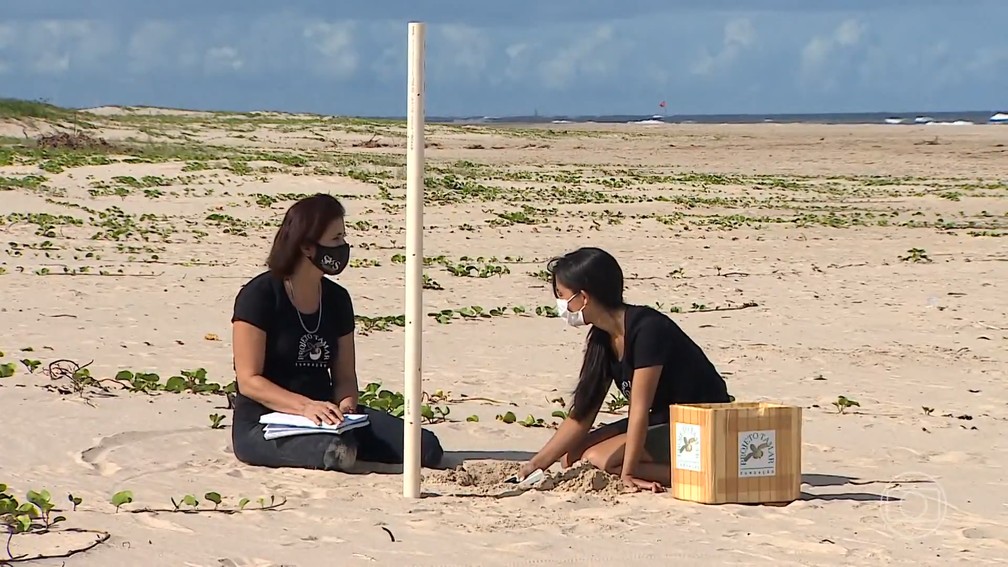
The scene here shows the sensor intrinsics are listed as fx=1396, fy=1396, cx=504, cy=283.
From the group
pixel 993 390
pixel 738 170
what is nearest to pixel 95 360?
pixel 993 390

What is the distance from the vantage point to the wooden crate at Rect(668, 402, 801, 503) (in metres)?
5.29

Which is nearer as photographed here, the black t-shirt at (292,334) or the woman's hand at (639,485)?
the woman's hand at (639,485)

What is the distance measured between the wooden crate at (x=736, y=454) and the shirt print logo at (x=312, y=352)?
159 cm

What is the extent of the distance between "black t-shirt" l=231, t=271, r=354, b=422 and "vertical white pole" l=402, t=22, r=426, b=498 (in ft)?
2.98

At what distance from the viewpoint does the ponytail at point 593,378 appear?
18.8 feet

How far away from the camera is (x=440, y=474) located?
587cm

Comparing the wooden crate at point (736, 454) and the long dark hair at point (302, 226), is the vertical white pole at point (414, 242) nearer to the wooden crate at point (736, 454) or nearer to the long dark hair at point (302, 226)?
the long dark hair at point (302, 226)

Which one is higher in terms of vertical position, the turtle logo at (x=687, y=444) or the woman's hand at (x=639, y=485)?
the turtle logo at (x=687, y=444)

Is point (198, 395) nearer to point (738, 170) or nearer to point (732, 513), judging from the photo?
point (732, 513)

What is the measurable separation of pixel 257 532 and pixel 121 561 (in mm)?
575

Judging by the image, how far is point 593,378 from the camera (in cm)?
577

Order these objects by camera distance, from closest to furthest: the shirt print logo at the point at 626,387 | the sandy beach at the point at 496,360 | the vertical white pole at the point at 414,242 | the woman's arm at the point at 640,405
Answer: the sandy beach at the point at 496,360
the vertical white pole at the point at 414,242
the woman's arm at the point at 640,405
the shirt print logo at the point at 626,387

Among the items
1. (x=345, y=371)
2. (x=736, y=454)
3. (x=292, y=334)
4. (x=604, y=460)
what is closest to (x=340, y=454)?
(x=345, y=371)

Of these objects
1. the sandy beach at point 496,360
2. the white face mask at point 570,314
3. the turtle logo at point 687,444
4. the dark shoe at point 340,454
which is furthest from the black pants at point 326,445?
the turtle logo at point 687,444
